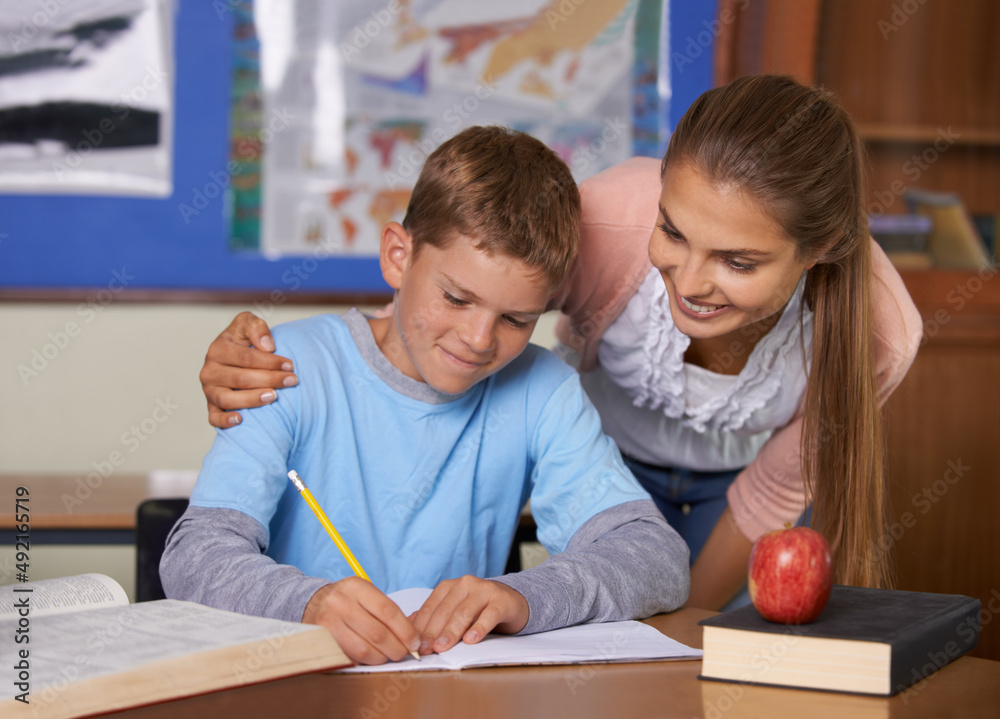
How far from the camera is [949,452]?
8.09 ft

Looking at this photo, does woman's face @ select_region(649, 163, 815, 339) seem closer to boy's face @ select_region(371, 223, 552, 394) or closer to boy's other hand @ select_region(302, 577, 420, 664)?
boy's face @ select_region(371, 223, 552, 394)

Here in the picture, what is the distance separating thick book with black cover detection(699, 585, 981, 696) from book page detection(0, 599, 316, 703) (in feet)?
1.04

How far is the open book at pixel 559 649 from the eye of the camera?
0.76m

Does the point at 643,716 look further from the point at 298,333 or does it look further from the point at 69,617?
the point at 298,333

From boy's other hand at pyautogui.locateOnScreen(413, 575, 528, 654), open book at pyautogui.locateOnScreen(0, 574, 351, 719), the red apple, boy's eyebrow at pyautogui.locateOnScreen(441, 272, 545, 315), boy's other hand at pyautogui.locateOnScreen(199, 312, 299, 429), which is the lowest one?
boy's other hand at pyautogui.locateOnScreen(413, 575, 528, 654)

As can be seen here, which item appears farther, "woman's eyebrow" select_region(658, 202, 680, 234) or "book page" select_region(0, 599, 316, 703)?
"woman's eyebrow" select_region(658, 202, 680, 234)

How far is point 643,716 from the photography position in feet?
2.16

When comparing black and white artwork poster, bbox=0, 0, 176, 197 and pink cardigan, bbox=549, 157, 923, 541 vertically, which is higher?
black and white artwork poster, bbox=0, 0, 176, 197

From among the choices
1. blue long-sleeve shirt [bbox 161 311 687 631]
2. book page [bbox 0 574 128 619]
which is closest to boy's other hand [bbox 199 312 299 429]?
blue long-sleeve shirt [bbox 161 311 687 631]

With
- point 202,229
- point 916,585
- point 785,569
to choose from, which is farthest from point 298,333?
point 916,585

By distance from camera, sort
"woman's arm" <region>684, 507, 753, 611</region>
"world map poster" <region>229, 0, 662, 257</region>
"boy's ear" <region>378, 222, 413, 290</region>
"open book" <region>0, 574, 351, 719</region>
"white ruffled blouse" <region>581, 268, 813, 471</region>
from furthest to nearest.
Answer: "world map poster" <region>229, 0, 662, 257</region>
"woman's arm" <region>684, 507, 753, 611</region>
"white ruffled blouse" <region>581, 268, 813, 471</region>
"boy's ear" <region>378, 222, 413, 290</region>
"open book" <region>0, 574, 351, 719</region>

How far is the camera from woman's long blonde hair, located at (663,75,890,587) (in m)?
1.01

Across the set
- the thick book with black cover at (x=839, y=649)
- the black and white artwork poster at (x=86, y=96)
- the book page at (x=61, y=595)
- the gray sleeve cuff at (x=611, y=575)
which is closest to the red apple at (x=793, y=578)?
the thick book with black cover at (x=839, y=649)

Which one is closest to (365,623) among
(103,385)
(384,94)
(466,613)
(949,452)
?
(466,613)
